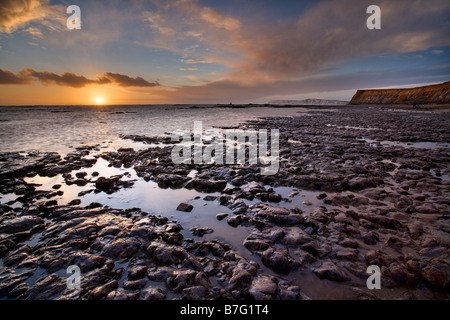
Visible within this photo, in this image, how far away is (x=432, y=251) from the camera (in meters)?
3.66

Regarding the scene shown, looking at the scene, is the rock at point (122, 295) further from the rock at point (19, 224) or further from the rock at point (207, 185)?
the rock at point (207, 185)

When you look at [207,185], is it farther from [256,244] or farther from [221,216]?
[256,244]

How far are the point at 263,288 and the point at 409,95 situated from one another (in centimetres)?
14120

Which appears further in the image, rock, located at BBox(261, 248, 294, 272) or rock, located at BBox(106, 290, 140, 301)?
rock, located at BBox(261, 248, 294, 272)

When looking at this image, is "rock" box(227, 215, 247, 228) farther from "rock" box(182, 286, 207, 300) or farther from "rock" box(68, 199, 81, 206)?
"rock" box(68, 199, 81, 206)

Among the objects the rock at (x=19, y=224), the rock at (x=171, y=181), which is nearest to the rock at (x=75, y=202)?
the rock at (x=19, y=224)

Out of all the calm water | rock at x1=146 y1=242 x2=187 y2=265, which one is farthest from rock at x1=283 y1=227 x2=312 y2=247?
the calm water

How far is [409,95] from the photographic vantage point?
102m

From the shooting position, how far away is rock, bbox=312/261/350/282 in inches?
128

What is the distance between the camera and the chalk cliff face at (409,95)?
263 ft

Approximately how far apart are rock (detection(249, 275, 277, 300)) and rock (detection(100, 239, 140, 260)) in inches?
95.7

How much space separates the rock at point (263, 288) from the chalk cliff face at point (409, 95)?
112 m

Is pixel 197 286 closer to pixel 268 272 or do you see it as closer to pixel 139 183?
pixel 268 272

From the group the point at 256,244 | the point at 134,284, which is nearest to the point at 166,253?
the point at 134,284
